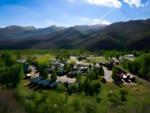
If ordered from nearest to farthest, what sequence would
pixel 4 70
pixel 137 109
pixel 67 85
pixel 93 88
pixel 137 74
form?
pixel 137 109, pixel 93 88, pixel 67 85, pixel 4 70, pixel 137 74

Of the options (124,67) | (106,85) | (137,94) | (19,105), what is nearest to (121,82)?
(106,85)

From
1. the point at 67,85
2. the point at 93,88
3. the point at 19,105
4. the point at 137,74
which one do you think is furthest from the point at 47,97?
the point at 137,74

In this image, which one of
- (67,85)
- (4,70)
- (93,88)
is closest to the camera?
(93,88)

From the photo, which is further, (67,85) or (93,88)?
(67,85)

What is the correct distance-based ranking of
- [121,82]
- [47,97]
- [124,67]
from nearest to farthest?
[47,97] < [121,82] < [124,67]

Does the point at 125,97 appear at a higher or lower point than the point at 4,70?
lower

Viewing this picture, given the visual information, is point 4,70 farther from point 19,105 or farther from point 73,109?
point 73,109

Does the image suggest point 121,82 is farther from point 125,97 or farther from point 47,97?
point 47,97

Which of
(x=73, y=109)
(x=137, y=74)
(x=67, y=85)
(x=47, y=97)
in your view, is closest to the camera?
(x=73, y=109)

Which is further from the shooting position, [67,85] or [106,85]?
[106,85]
